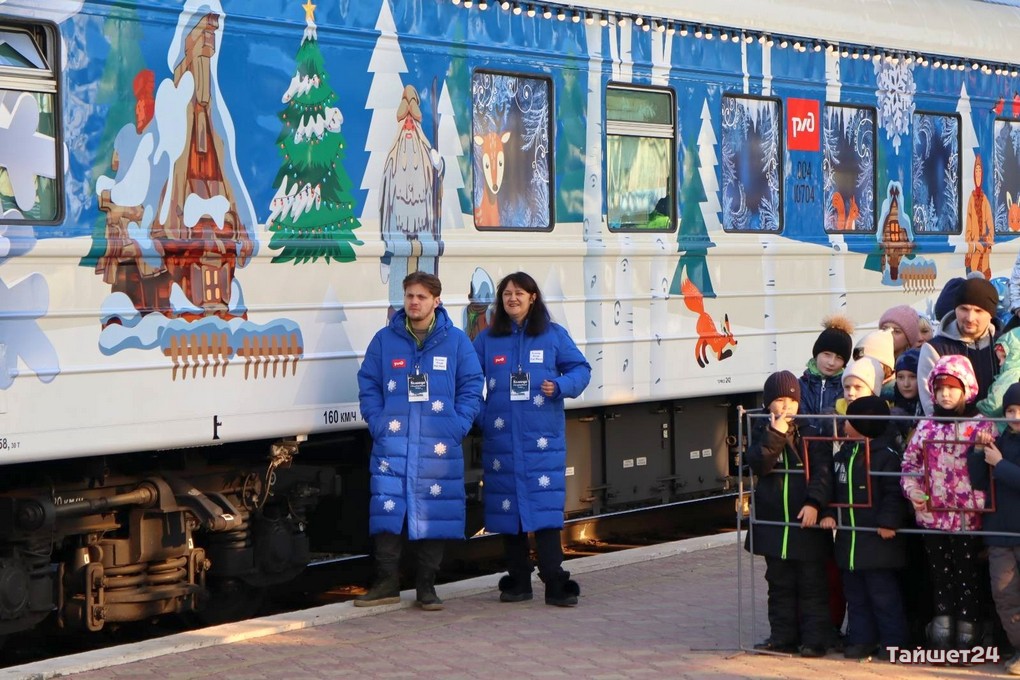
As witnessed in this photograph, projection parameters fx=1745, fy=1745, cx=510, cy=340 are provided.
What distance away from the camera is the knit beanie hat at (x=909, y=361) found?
25.4ft

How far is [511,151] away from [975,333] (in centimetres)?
334

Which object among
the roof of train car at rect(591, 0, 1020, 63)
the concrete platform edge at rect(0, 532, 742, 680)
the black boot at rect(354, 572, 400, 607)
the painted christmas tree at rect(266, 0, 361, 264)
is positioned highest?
the roof of train car at rect(591, 0, 1020, 63)

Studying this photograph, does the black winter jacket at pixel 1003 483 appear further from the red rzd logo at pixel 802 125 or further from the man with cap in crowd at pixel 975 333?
the red rzd logo at pixel 802 125

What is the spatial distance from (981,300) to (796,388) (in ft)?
3.10

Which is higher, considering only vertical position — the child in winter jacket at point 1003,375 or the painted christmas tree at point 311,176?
the painted christmas tree at point 311,176

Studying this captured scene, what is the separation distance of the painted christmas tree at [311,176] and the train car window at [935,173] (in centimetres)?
572

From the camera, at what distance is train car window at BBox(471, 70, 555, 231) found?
9852 mm

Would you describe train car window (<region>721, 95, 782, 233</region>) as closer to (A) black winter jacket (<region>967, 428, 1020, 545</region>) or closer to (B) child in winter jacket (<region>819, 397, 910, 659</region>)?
(B) child in winter jacket (<region>819, 397, 910, 659</region>)

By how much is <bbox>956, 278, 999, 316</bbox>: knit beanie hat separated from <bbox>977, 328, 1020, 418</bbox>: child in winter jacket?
161 mm

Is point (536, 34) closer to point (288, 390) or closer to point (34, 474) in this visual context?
point (288, 390)

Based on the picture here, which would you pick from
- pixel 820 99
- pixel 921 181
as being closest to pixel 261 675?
pixel 820 99

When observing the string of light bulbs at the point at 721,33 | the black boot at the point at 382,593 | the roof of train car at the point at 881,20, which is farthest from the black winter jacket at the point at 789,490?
the roof of train car at the point at 881,20

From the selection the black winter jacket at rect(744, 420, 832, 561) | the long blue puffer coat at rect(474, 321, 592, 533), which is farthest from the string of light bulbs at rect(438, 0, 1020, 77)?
the black winter jacket at rect(744, 420, 832, 561)

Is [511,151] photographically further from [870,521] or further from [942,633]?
[942,633]
